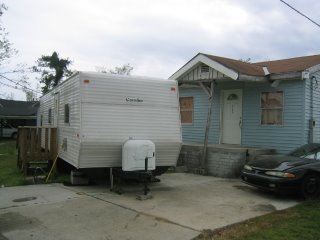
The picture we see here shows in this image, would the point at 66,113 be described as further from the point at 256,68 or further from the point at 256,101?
the point at 256,68

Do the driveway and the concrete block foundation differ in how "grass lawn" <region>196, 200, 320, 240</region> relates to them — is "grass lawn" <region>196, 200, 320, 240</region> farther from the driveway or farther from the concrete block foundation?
the concrete block foundation

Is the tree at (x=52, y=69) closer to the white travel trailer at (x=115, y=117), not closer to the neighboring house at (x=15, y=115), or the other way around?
the neighboring house at (x=15, y=115)

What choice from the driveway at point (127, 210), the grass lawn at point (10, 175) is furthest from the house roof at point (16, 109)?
the driveway at point (127, 210)

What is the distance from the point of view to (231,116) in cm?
1510

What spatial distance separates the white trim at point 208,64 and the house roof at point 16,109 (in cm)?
2263

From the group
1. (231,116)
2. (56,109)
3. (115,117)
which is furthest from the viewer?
(231,116)

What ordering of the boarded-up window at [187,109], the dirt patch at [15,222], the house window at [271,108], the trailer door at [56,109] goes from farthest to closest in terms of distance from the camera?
1. the boarded-up window at [187,109]
2. the house window at [271,108]
3. the trailer door at [56,109]
4. the dirt patch at [15,222]

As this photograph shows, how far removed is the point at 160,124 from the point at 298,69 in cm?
520

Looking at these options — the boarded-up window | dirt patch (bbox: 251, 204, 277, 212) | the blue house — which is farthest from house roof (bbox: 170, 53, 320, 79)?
dirt patch (bbox: 251, 204, 277, 212)

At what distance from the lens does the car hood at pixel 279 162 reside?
9.48 meters

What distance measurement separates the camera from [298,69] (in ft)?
41.5

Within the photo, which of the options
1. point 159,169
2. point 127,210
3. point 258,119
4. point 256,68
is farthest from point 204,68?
point 127,210

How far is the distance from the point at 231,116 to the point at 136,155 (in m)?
6.57

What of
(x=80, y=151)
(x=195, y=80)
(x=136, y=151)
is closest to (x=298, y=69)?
(x=195, y=80)
